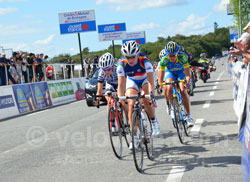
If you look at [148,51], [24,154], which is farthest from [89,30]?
[148,51]

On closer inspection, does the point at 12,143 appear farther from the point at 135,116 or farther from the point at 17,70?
the point at 17,70

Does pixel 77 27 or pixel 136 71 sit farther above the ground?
pixel 77 27

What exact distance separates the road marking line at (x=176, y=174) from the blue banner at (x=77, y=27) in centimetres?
3042

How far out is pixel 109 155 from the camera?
6.69 metres

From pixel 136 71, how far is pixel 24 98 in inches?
444

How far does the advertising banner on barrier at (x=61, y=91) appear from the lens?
19.8 metres

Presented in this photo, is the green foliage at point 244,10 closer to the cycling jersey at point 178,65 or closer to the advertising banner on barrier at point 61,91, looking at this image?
Result: the advertising banner on barrier at point 61,91

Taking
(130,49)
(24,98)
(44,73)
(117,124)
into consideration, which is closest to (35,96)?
(24,98)

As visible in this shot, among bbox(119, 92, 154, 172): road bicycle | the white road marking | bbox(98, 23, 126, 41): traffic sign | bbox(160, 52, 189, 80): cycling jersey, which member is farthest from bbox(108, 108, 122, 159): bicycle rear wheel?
bbox(98, 23, 126, 41): traffic sign

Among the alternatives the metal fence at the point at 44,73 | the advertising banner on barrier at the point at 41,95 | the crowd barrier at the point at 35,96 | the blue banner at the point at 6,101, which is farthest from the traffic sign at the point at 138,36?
the blue banner at the point at 6,101

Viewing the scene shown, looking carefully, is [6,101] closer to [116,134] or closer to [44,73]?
[44,73]

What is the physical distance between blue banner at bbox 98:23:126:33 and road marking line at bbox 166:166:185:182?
42.7 m

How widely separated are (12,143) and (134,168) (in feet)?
14.2

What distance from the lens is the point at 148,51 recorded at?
136m
